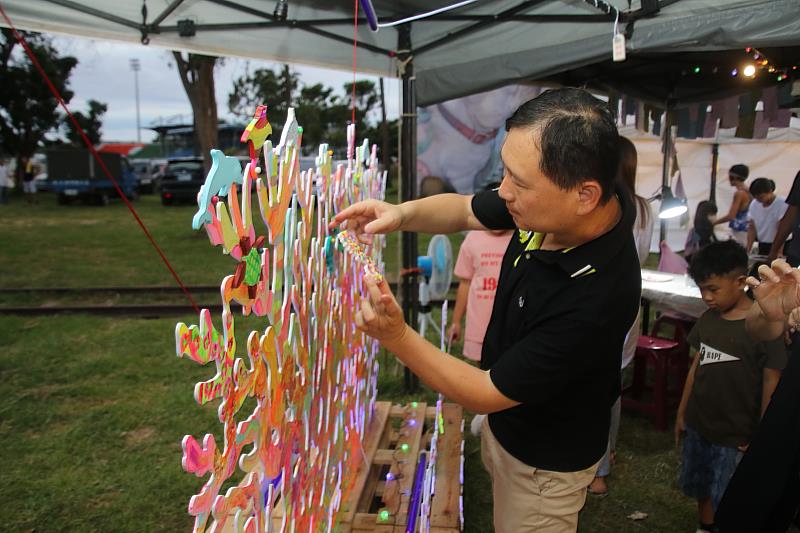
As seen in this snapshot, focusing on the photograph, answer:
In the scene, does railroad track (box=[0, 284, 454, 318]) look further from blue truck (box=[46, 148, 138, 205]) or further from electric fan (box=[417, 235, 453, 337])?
blue truck (box=[46, 148, 138, 205])

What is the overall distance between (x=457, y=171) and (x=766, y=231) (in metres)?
6.65

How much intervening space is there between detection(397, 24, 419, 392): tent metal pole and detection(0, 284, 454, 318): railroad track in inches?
87.2

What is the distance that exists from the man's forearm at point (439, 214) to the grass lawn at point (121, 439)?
1650 millimetres

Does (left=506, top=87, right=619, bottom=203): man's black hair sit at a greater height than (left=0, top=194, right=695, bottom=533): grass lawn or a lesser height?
greater

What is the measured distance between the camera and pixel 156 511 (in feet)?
9.29

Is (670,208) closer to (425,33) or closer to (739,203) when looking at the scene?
(425,33)

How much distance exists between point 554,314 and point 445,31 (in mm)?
3062

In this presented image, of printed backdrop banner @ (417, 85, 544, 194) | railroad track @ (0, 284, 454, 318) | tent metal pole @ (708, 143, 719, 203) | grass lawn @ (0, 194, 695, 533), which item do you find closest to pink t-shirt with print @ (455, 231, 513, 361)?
grass lawn @ (0, 194, 695, 533)

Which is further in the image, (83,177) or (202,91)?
(83,177)

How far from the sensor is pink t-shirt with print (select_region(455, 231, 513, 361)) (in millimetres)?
3150

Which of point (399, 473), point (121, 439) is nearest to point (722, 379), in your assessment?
point (399, 473)

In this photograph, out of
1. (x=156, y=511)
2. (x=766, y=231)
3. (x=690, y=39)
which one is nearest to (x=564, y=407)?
(x=690, y=39)

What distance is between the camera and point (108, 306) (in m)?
6.40

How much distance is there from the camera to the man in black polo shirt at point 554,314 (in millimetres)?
1291
